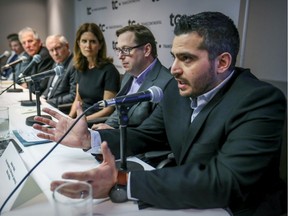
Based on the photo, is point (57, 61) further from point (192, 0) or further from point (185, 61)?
point (185, 61)

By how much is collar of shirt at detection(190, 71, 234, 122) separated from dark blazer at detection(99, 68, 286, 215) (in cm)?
2

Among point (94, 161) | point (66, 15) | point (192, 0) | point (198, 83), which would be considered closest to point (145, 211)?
point (94, 161)

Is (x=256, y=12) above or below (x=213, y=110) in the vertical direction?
above

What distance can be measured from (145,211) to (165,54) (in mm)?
2100

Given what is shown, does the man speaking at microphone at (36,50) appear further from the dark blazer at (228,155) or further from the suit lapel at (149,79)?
the dark blazer at (228,155)

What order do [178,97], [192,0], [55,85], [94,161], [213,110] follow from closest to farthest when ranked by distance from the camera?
1. [213,110]
2. [94,161]
3. [178,97]
4. [192,0]
5. [55,85]

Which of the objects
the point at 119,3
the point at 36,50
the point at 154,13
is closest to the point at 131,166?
the point at 154,13

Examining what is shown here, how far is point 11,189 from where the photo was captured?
0.88 metres

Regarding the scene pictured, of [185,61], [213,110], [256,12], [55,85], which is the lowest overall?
[55,85]

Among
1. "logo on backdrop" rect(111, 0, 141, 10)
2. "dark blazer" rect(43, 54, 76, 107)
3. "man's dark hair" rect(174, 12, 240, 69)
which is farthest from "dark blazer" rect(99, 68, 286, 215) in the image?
"logo on backdrop" rect(111, 0, 141, 10)

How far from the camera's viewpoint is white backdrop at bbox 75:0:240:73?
2178 mm

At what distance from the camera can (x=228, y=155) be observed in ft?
2.97

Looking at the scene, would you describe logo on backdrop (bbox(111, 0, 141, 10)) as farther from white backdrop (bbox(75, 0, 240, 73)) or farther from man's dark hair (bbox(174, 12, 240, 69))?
man's dark hair (bbox(174, 12, 240, 69))

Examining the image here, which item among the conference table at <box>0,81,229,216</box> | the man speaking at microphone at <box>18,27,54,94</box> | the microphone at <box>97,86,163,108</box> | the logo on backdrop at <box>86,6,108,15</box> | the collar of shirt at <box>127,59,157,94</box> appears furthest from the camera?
the logo on backdrop at <box>86,6,108,15</box>
